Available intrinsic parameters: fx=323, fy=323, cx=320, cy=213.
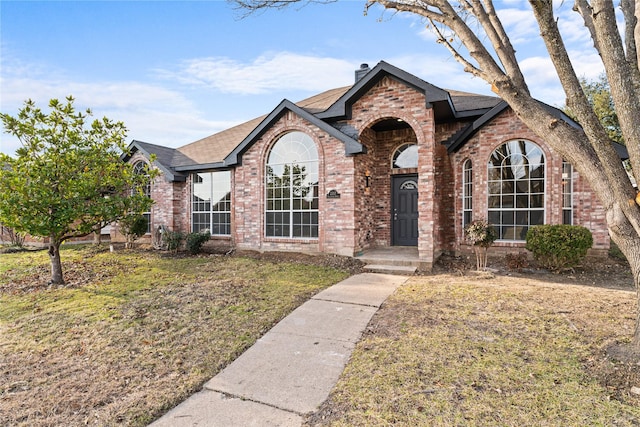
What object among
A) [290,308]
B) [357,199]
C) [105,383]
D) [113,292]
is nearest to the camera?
[105,383]

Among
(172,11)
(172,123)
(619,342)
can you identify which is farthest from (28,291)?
(172,123)

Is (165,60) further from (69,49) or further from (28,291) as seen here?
(28,291)

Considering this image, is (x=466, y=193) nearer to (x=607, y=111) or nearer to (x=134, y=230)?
(x=134, y=230)

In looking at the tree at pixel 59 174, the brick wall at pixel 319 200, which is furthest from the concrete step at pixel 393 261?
the tree at pixel 59 174

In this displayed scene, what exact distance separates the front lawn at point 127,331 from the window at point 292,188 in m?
1.82

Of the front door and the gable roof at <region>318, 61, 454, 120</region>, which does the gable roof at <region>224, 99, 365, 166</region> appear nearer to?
the gable roof at <region>318, 61, 454, 120</region>

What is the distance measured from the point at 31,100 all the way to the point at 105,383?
A: 6980 mm

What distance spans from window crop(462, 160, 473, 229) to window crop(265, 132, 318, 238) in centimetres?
453

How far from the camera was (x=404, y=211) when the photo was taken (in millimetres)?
10758

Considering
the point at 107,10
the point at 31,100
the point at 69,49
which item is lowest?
the point at 31,100

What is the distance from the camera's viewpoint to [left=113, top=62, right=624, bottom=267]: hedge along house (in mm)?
8711

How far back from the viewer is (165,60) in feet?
34.3

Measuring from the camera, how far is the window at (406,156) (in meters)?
10.7

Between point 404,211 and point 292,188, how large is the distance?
149 inches
